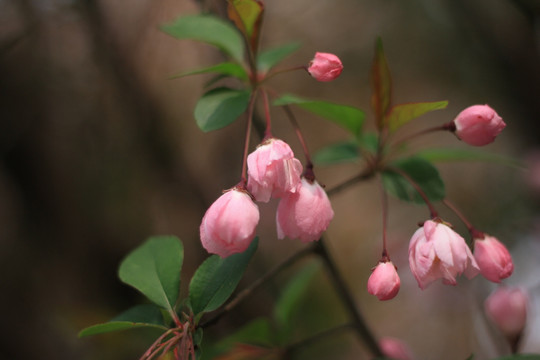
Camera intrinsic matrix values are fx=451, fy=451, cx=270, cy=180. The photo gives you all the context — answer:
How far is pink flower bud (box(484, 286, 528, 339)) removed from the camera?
0.93 m

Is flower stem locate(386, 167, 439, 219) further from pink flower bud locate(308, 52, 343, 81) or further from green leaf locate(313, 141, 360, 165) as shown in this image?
pink flower bud locate(308, 52, 343, 81)

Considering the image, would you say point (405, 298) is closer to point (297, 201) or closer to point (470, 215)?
point (470, 215)

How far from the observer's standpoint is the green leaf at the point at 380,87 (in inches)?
32.6

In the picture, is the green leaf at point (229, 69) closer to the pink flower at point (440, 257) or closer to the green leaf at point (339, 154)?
the green leaf at point (339, 154)

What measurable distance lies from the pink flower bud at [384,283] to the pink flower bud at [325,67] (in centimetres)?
31

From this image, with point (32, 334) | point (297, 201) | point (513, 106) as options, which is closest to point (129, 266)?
point (297, 201)

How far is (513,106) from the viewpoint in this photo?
96.1 inches

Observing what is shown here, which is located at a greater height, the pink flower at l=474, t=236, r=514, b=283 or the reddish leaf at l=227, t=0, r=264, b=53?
the reddish leaf at l=227, t=0, r=264, b=53

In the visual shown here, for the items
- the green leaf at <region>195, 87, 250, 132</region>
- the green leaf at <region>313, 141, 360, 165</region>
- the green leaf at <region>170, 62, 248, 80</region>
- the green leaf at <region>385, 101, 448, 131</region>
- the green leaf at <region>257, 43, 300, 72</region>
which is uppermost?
the green leaf at <region>170, 62, 248, 80</region>

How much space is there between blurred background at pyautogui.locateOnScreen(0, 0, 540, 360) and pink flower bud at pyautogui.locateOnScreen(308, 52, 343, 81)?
1.16 m

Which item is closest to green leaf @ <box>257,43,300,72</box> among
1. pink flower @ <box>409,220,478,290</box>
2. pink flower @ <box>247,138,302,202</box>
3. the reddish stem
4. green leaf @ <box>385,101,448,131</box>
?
the reddish stem

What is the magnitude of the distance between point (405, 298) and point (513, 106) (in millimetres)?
1256

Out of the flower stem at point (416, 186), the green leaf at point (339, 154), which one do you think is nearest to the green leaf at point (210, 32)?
the green leaf at point (339, 154)

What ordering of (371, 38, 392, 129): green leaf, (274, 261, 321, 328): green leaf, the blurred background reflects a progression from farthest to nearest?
1. the blurred background
2. (274, 261, 321, 328): green leaf
3. (371, 38, 392, 129): green leaf
